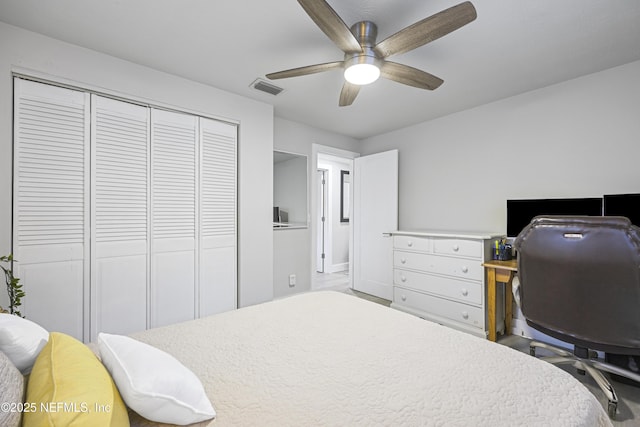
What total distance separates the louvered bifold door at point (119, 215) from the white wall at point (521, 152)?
126 inches

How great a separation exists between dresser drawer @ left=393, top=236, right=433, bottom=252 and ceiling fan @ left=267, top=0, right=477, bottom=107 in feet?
5.53

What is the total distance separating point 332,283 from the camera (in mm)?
4848

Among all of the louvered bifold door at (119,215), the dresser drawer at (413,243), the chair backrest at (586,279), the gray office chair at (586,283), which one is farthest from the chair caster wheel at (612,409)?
the louvered bifold door at (119,215)

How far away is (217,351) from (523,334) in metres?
2.97

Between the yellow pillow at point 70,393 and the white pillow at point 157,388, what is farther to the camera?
the white pillow at point 157,388

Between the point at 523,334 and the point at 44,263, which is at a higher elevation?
the point at 44,263

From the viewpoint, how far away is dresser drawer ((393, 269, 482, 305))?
2.72 meters

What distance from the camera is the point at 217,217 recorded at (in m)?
2.88

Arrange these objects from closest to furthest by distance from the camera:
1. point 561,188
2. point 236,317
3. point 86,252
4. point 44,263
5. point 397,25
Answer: point 236,317 < point 397,25 < point 44,263 < point 86,252 < point 561,188

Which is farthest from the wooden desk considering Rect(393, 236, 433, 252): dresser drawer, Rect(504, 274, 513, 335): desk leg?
Rect(393, 236, 433, 252): dresser drawer

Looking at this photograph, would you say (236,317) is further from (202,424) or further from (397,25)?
(397,25)

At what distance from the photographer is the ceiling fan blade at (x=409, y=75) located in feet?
6.15

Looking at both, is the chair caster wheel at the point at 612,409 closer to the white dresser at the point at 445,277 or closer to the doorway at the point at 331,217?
the white dresser at the point at 445,277

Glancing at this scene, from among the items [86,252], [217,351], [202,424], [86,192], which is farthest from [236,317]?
[86,192]
